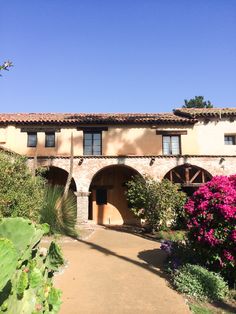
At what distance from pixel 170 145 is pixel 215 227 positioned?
14392 millimetres

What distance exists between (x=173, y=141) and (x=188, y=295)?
51.5ft

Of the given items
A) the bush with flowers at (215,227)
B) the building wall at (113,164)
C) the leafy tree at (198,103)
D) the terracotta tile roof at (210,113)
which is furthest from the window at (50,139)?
the leafy tree at (198,103)

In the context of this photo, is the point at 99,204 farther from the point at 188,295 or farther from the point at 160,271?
the point at 188,295

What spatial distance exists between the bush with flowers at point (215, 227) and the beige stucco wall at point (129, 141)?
43.4ft

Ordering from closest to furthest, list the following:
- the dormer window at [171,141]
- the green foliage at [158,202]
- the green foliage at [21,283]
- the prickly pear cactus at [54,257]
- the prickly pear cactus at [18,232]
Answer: the green foliage at [21,283]
the prickly pear cactus at [18,232]
the prickly pear cactus at [54,257]
the green foliage at [158,202]
the dormer window at [171,141]

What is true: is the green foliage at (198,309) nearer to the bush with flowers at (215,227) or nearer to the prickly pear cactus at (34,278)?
the bush with flowers at (215,227)

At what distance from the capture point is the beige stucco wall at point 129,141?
21.6 metres

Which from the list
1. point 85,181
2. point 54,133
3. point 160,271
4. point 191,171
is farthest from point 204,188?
point 54,133

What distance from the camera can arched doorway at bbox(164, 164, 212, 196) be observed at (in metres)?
19.8

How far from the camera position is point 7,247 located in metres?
2.61

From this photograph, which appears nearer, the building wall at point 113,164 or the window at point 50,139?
the building wall at point 113,164

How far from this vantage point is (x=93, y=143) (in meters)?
21.9

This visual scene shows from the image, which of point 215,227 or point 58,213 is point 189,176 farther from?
point 215,227

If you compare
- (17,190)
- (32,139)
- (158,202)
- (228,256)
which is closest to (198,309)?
(228,256)
